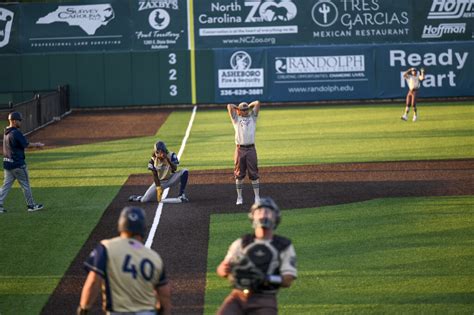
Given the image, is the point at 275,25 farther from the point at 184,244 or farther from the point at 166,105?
the point at 184,244

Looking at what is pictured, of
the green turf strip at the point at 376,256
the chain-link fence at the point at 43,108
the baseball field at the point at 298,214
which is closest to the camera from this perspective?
the green turf strip at the point at 376,256

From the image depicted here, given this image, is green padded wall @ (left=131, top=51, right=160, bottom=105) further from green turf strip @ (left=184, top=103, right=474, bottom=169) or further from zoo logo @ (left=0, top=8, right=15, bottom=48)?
zoo logo @ (left=0, top=8, right=15, bottom=48)

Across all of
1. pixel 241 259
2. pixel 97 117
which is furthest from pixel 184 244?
pixel 97 117

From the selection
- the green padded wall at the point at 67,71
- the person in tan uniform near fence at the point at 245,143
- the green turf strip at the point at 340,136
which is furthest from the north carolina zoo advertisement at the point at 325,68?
the person in tan uniform near fence at the point at 245,143

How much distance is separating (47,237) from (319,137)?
16.5 metres

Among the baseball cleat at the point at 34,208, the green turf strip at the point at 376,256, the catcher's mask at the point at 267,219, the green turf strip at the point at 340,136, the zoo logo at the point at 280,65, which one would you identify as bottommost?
the green turf strip at the point at 376,256

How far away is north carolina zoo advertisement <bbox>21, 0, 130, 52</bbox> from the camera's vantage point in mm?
46438

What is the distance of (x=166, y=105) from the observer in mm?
46344

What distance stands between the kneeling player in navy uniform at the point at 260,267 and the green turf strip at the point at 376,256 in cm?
372

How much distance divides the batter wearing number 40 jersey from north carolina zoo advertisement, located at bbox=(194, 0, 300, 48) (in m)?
38.7

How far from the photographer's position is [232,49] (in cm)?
4609

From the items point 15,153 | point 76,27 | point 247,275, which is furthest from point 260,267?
point 76,27

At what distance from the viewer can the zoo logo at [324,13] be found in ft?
153

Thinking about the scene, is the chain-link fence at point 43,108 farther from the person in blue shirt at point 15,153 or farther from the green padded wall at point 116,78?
the person in blue shirt at point 15,153
